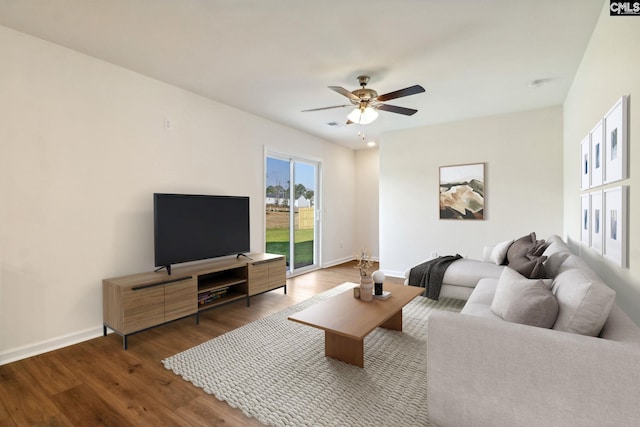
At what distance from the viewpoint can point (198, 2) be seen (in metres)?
2.14

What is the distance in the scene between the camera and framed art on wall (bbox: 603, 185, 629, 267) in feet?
5.88

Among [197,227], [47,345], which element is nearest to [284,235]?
[197,227]

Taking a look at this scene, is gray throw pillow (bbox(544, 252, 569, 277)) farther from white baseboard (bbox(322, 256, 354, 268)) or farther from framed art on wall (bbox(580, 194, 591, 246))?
white baseboard (bbox(322, 256, 354, 268))

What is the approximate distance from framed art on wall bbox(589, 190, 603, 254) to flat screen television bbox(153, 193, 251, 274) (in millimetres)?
3589

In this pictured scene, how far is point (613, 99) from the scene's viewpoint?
6.61ft

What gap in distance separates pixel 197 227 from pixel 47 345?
1617 mm

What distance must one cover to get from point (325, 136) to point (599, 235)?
4.56m

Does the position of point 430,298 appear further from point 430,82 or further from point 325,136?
point 325,136

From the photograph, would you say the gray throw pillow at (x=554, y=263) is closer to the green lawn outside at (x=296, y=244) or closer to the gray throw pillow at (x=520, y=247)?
the gray throw pillow at (x=520, y=247)

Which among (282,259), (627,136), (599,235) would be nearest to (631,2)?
(627,136)

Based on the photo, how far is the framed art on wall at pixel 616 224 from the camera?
1.79m

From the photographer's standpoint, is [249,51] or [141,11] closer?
Result: [141,11]

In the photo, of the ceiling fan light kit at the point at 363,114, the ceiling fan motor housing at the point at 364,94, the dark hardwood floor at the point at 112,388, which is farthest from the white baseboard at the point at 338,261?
the ceiling fan motor housing at the point at 364,94

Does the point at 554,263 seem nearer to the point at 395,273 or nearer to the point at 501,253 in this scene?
the point at 501,253
